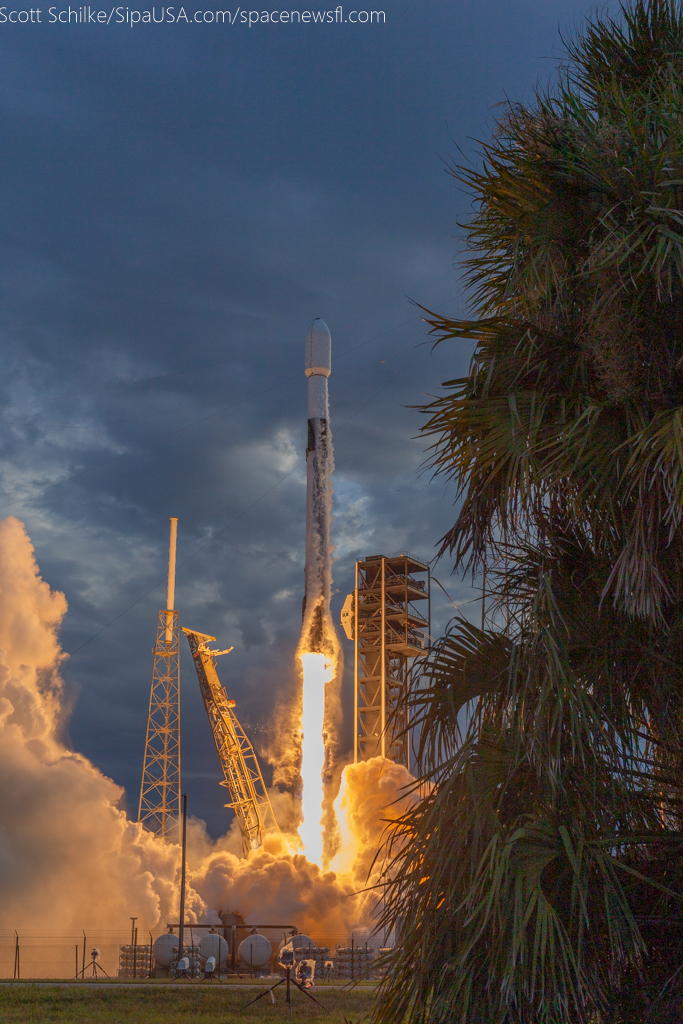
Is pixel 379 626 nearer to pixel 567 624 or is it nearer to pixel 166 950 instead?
pixel 166 950

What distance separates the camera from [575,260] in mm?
9883

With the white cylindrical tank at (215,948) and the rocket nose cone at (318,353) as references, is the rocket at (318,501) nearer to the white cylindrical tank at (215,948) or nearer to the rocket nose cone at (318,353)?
the rocket nose cone at (318,353)

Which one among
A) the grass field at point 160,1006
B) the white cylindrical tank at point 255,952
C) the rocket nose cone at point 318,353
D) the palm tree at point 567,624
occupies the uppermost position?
the rocket nose cone at point 318,353

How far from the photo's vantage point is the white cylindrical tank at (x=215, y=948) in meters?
41.1

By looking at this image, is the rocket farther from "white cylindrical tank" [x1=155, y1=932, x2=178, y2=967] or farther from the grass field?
the grass field

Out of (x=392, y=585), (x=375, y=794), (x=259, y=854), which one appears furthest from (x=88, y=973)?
(x=392, y=585)

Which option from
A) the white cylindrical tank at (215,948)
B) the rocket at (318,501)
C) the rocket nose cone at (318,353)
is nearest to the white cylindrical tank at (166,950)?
the white cylindrical tank at (215,948)

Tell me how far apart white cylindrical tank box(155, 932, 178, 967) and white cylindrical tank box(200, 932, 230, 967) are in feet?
4.33

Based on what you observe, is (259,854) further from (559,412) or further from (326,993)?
(559,412)

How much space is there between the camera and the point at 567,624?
30.5ft

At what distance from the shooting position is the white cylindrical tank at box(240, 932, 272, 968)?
41875 millimetres

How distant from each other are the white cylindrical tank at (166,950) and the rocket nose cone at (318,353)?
29336 mm

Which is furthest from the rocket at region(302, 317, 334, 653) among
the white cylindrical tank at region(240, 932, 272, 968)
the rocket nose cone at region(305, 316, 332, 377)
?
the white cylindrical tank at region(240, 932, 272, 968)

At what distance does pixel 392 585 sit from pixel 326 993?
3067cm
